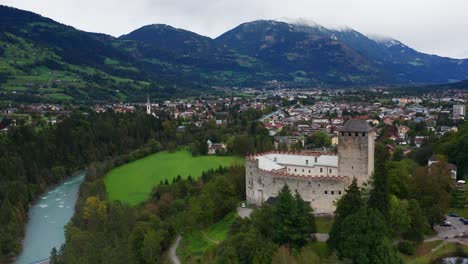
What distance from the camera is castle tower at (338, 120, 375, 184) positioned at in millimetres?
40281

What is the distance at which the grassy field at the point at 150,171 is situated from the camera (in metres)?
63.9

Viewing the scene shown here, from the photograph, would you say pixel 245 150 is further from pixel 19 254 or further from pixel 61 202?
pixel 19 254

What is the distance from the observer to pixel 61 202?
6469 cm

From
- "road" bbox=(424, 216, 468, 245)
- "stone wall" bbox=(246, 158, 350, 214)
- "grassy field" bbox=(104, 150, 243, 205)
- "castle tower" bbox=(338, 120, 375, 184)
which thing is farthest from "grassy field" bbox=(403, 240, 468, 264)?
"grassy field" bbox=(104, 150, 243, 205)

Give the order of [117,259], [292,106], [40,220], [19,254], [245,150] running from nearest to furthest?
[117,259] → [19,254] → [40,220] → [245,150] → [292,106]

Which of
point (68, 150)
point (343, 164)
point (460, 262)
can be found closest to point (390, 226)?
point (460, 262)

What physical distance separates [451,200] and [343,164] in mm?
11749

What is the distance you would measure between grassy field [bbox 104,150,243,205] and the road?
34084mm

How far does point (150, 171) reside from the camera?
248 ft

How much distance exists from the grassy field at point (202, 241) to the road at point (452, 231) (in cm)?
1660

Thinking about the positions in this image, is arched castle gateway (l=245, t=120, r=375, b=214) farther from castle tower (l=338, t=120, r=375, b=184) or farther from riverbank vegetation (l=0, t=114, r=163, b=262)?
riverbank vegetation (l=0, t=114, r=163, b=262)

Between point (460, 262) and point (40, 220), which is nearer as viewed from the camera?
point (460, 262)

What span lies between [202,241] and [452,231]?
20.1 meters

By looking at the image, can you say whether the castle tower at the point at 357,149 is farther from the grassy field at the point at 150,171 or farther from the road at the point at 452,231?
the grassy field at the point at 150,171
